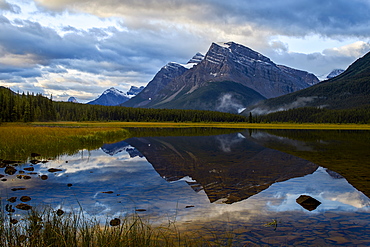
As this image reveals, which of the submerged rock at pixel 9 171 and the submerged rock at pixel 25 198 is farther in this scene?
the submerged rock at pixel 9 171

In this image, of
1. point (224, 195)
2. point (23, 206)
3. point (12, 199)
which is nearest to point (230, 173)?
point (224, 195)

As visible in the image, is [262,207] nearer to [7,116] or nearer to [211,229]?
[211,229]

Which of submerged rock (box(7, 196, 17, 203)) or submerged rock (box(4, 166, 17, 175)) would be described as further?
submerged rock (box(4, 166, 17, 175))

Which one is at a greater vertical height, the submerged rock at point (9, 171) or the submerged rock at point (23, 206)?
the submerged rock at point (23, 206)

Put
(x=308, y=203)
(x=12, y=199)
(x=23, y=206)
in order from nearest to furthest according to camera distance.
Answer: (x=23, y=206) → (x=12, y=199) → (x=308, y=203)

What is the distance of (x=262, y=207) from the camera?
1430 centimetres

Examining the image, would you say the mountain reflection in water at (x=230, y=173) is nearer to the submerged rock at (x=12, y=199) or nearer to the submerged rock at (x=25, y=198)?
the submerged rock at (x=25, y=198)

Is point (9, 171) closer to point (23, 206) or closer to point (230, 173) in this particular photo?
point (23, 206)

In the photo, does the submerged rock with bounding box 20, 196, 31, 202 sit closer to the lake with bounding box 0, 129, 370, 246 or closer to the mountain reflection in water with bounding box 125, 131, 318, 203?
the lake with bounding box 0, 129, 370, 246

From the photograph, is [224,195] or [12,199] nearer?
[12,199]

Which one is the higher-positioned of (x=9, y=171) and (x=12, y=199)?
(x=12, y=199)

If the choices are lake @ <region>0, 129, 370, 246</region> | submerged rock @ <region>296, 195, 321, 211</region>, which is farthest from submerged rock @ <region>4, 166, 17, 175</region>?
submerged rock @ <region>296, 195, 321, 211</region>

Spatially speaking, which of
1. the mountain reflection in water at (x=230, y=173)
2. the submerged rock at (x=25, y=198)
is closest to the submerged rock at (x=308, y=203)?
the mountain reflection in water at (x=230, y=173)

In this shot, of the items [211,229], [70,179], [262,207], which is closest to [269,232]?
[211,229]
